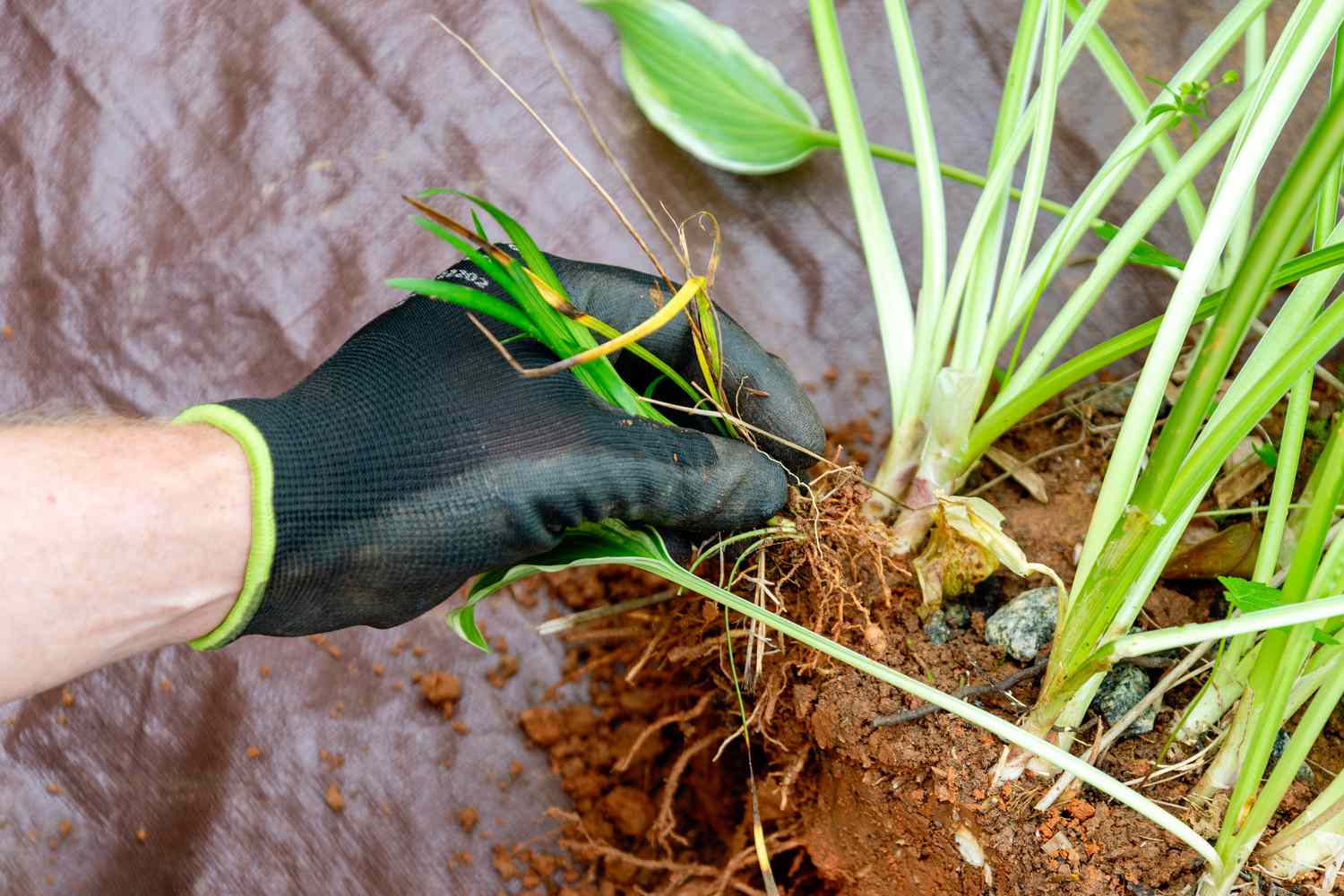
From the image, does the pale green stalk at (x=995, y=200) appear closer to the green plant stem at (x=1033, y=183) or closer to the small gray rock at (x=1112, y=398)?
the green plant stem at (x=1033, y=183)

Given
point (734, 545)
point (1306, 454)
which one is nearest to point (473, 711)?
point (734, 545)

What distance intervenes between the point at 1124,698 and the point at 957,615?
0.51 ft

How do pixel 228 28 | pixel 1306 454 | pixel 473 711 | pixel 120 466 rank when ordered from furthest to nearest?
pixel 228 28
pixel 473 711
pixel 1306 454
pixel 120 466

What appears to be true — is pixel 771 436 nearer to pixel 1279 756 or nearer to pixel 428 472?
pixel 428 472

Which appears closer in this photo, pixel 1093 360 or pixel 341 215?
pixel 1093 360

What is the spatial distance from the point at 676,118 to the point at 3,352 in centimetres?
85

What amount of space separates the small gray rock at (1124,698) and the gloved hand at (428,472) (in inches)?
13.0

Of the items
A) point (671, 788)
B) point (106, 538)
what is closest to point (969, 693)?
point (671, 788)

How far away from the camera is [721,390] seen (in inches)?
35.1

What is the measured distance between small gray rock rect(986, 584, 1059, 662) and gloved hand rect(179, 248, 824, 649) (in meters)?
0.24

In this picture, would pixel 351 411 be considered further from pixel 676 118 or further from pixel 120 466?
pixel 676 118

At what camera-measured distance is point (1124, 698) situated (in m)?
0.84

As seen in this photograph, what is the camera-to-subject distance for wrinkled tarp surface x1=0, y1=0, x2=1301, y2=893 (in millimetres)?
1117

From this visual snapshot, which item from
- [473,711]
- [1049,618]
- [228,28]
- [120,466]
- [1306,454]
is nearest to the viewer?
[120,466]
